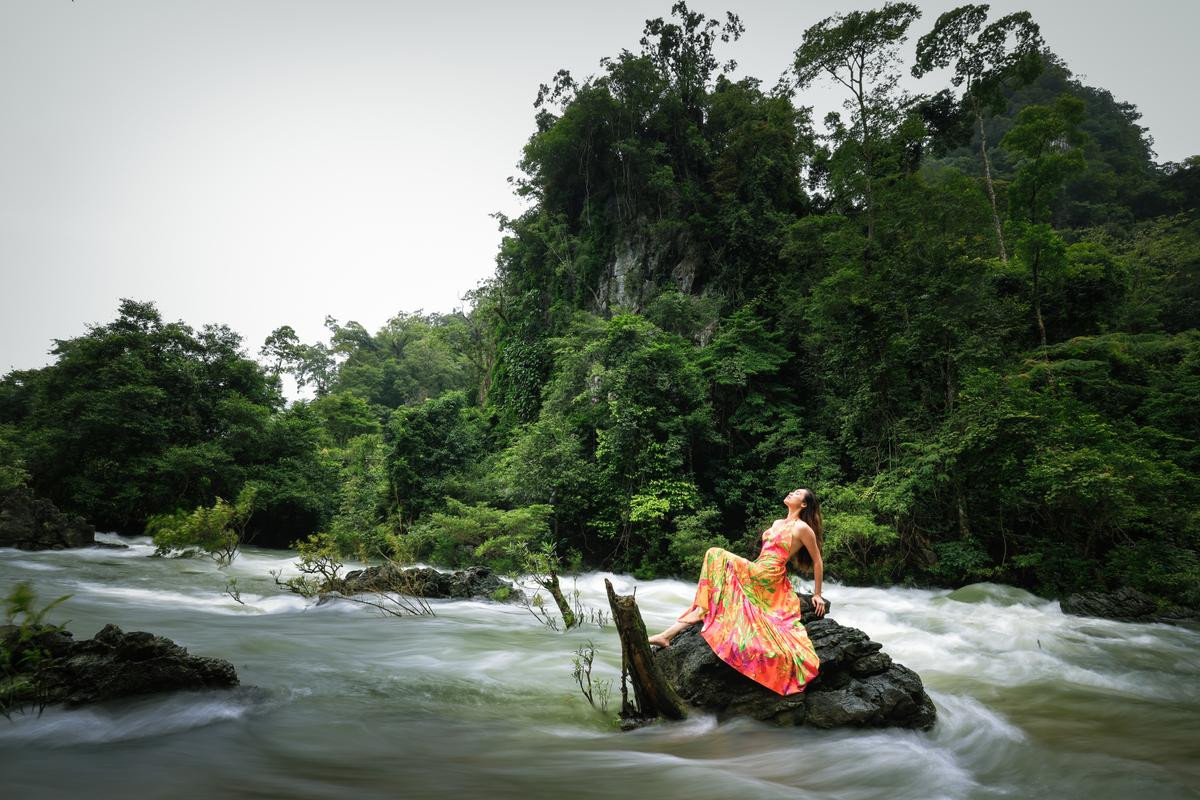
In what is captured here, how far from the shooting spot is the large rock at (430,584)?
10312 mm

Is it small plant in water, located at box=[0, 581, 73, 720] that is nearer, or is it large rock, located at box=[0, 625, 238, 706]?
small plant in water, located at box=[0, 581, 73, 720]

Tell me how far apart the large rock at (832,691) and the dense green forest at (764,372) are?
23.9 ft

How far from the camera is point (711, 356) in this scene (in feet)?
54.6

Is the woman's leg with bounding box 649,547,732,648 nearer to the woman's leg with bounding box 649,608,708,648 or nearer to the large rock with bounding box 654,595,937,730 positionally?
the woman's leg with bounding box 649,608,708,648

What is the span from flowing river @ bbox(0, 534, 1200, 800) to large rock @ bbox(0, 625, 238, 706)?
0.46ft

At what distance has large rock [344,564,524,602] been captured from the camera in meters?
10.3

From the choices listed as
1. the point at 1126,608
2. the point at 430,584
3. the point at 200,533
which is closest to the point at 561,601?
the point at 430,584

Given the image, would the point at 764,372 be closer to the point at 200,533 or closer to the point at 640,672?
the point at 640,672

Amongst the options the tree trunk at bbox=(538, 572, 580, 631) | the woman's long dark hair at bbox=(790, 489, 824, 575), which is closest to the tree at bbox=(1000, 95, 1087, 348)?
the woman's long dark hair at bbox=(790, 489, 824, 575)

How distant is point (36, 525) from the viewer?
1534 centimetres

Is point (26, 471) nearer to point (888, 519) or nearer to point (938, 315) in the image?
point (888, 519)

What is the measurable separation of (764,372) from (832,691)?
13.5 meters

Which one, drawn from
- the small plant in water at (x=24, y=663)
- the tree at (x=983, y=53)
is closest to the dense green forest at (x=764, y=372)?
the tree at (x=983, y=53)

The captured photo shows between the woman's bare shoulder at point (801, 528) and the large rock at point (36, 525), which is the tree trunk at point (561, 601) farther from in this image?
the large rock at point (36, 525)
